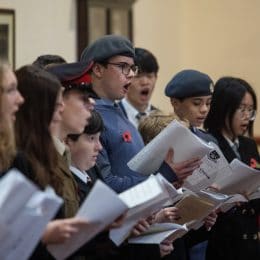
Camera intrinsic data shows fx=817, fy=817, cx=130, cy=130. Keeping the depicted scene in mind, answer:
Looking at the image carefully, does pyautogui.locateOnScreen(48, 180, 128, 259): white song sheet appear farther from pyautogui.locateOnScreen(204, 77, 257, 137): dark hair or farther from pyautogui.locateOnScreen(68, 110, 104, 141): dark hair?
pyautogui.locateOnScreen(204, 77, 257, 137): dark hair

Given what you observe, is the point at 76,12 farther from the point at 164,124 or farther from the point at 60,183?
the point at 60,183

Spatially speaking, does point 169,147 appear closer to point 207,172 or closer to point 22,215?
point 207,172

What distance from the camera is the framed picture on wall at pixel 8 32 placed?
16.6 feet

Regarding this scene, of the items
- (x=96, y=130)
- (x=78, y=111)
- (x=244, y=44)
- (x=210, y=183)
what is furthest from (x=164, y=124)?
(x=244, y=44)

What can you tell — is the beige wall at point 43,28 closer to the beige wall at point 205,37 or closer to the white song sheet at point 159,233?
the beige wall at point 205,37

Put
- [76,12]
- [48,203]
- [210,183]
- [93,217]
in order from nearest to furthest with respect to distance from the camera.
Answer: [48,203] < [93,217] < [210,183] < [76,12]

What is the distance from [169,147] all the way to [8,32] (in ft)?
8.73

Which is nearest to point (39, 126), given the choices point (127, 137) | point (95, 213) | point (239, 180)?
point (95, 213)

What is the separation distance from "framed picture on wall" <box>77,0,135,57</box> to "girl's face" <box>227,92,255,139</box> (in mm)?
1917

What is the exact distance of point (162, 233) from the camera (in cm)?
268

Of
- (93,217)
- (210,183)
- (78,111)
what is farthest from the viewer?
(210,183)

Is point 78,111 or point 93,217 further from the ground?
point 78,111

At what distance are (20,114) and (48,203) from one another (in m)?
0.39

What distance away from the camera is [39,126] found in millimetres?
2135
